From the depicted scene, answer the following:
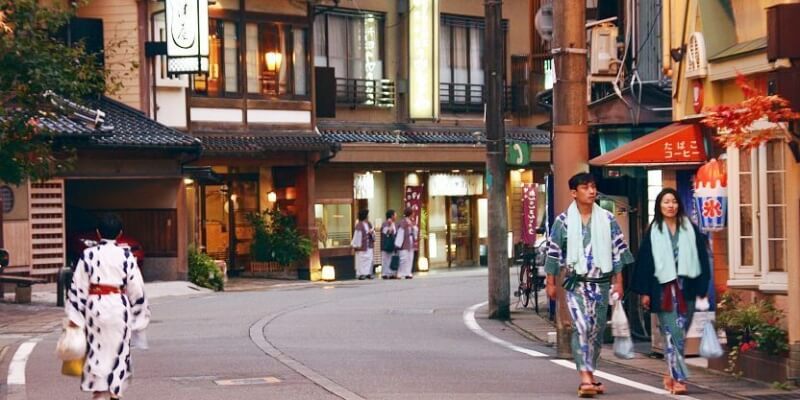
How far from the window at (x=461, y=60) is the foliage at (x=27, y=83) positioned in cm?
2587

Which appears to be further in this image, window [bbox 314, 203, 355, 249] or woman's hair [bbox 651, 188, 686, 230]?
window [bbox 314, 203, 355, 249]

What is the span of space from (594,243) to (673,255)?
71cm

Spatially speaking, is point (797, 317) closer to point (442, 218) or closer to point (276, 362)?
point (276, 362)

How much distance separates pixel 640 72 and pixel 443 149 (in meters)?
24.1

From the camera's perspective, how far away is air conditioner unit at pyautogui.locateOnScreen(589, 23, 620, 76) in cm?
1906

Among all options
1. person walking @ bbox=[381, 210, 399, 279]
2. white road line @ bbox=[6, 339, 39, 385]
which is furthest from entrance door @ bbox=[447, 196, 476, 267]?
white road line @ bbox=[6, 339, 39, 385]

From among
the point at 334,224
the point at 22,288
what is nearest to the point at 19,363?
the point at 22,288

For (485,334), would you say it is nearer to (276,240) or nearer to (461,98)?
(276,240)

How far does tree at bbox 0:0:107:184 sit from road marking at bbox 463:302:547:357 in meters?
6.27

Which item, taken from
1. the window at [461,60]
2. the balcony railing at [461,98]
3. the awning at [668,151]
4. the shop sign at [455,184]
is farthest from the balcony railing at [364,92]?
the awning at [668,151]

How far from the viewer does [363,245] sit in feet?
132

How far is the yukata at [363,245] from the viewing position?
40188 mm

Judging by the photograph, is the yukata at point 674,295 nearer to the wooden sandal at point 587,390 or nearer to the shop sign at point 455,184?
the wooden sandal at point 587,390

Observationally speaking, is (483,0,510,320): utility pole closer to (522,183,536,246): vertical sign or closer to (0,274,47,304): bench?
(522,183,536,246): vertical sign
